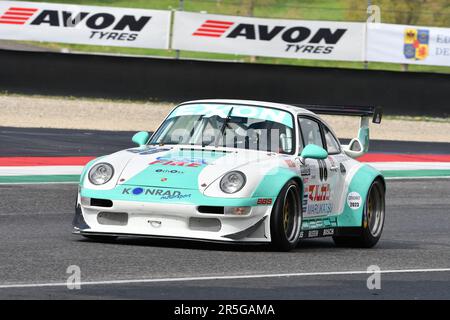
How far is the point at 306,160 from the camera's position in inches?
402

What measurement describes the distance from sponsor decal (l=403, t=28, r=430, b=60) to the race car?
1589cm

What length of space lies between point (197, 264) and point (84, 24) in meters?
18.2

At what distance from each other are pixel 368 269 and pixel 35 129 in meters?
13.2

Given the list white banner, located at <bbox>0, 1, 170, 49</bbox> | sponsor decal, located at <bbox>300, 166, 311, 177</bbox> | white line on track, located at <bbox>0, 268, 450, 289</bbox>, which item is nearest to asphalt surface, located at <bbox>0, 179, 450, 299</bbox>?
white line on track, located at <bbox>0, 268, 450, 289</bbox>

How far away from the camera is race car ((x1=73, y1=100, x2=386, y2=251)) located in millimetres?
9281

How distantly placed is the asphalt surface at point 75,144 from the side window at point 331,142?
7786 millimetres

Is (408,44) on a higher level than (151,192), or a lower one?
higher

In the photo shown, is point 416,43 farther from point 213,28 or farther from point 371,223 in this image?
point 371,223

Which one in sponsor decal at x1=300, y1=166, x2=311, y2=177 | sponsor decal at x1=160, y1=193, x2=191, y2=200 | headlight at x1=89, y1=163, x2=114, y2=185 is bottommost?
sponsor decal at x1=160, y1=193, x2=191, y2=200

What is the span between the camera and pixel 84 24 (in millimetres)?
26234

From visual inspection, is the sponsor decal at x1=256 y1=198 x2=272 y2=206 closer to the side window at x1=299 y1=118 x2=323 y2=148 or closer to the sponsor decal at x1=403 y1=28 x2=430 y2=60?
the side window at x1=299 y1=118 x2=323 y2=148

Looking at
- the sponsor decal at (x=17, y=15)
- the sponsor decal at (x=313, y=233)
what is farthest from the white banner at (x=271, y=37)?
the sponsor decal at (x=313, y=233)

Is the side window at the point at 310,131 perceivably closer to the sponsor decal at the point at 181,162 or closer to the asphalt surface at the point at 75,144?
the sponsor decal at the point at 181,162

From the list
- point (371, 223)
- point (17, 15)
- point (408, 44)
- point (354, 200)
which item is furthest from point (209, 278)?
point (408, 44)
